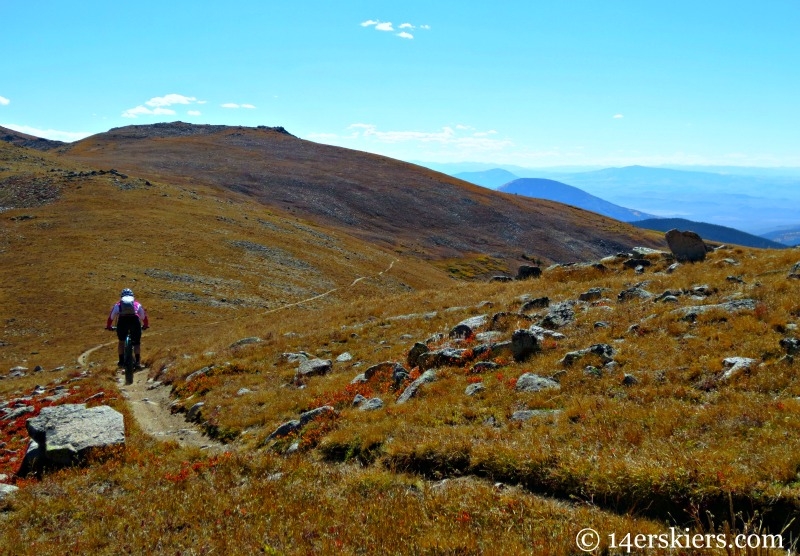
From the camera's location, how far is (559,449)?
8.27 metres

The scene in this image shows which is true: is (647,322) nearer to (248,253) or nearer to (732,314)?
(732,314)

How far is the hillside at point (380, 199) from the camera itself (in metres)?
110

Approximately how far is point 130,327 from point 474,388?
17250 mm

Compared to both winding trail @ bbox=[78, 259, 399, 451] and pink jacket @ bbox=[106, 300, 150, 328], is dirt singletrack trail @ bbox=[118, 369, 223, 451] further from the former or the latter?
pink jacket @ bbox=[106, 300, 150, 328]

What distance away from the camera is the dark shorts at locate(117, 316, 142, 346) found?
22342mm

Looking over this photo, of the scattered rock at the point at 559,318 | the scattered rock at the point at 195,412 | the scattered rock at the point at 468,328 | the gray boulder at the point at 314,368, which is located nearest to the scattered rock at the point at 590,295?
the scattered rock at the point at 559,318

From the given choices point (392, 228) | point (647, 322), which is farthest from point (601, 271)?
point (392, 228)

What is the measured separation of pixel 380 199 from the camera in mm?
127312

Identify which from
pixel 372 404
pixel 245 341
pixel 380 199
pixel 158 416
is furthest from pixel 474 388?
pixel 380 199

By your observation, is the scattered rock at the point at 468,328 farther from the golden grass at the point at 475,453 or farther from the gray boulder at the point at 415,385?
the gray boulder at the point at 415,385

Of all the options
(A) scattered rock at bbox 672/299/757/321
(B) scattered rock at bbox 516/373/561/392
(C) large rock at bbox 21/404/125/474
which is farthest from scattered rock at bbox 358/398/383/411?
(A) scattered rock at bbox 672/299/757/321

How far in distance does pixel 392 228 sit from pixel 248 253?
2065 inches

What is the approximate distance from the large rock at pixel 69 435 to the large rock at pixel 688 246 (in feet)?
83.7

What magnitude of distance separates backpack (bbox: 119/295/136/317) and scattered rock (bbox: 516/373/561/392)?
17529 millimetres
